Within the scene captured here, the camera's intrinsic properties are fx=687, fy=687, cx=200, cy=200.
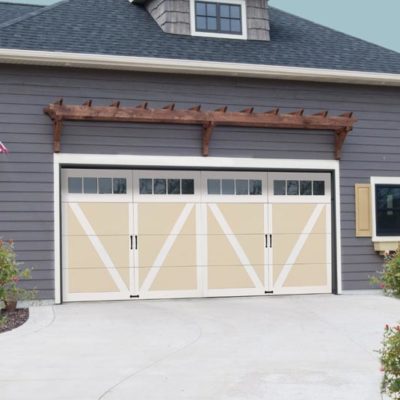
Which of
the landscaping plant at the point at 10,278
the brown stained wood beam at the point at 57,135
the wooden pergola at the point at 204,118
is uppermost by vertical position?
the wooden pergola at the point at 204,118

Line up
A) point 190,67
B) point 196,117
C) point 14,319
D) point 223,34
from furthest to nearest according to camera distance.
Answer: point 223,34, point 190,67, point 196,117, point 14,319

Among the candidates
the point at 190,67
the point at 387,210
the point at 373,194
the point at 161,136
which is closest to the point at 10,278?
the point at 161,136

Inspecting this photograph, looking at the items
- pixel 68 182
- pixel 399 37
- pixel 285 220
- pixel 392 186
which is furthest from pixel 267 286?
pixel 399 37

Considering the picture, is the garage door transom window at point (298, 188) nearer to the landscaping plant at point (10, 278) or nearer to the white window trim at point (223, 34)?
the white window trim at point (223, 34)

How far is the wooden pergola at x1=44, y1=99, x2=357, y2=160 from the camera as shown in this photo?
1008 centimetres

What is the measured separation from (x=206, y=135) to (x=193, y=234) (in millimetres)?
1617

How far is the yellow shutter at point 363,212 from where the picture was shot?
1170cm

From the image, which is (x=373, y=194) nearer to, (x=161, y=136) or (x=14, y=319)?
(x=161, y=136)

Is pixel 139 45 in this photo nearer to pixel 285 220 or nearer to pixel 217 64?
pixel 217 64

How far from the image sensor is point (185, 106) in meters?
11.0

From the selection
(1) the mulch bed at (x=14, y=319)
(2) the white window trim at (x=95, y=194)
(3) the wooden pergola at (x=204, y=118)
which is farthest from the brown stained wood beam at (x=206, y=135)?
(1) the mulch bed at (x=14, y=319)

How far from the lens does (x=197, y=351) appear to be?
692 cm

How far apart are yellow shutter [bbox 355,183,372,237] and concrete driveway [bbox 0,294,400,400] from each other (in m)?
1.65

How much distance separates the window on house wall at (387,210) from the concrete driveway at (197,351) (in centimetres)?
178
